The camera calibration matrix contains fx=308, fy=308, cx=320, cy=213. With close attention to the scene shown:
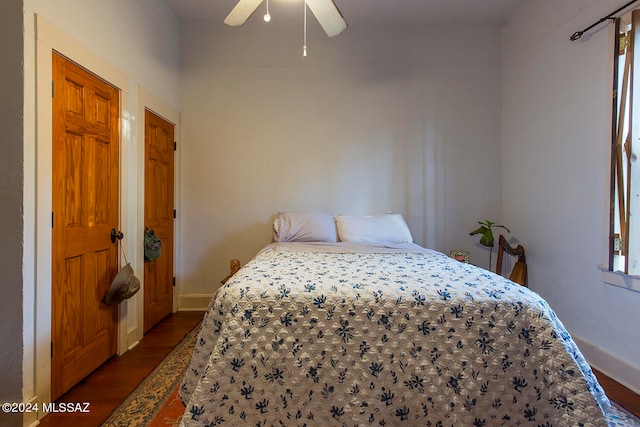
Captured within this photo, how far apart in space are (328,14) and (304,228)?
1.59m

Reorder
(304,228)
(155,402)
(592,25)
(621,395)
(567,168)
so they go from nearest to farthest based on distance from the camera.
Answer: (155,402) → (621,395) → (592,25) → (567,168) → (304,228)

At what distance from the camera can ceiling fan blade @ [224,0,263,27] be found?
5.53 feet

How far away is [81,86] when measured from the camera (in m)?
1.82

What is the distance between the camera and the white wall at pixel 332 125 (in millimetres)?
3088

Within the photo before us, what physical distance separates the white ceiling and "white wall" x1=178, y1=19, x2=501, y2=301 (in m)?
0.11

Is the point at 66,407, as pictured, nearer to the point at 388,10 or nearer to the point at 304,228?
the point at 304,228

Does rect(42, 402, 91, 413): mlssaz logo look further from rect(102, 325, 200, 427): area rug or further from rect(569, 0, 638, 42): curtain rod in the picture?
rect(569, 0, 638, 42): curtain rod

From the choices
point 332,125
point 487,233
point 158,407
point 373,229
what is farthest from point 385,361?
point 332,125

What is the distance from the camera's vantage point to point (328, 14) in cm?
170

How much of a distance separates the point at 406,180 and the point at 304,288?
84.1 inches

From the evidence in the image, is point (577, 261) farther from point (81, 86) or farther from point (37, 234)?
point (81, 86)

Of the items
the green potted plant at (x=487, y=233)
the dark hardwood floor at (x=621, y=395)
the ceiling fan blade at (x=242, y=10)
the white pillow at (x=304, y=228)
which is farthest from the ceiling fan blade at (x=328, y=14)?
the dark hardwood floor at (x=621, y=395)

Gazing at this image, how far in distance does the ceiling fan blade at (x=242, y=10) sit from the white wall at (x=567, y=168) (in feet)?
7.24

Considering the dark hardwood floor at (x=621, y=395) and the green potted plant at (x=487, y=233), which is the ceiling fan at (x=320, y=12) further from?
the dark hardwood floor at (x=621, y=395)
